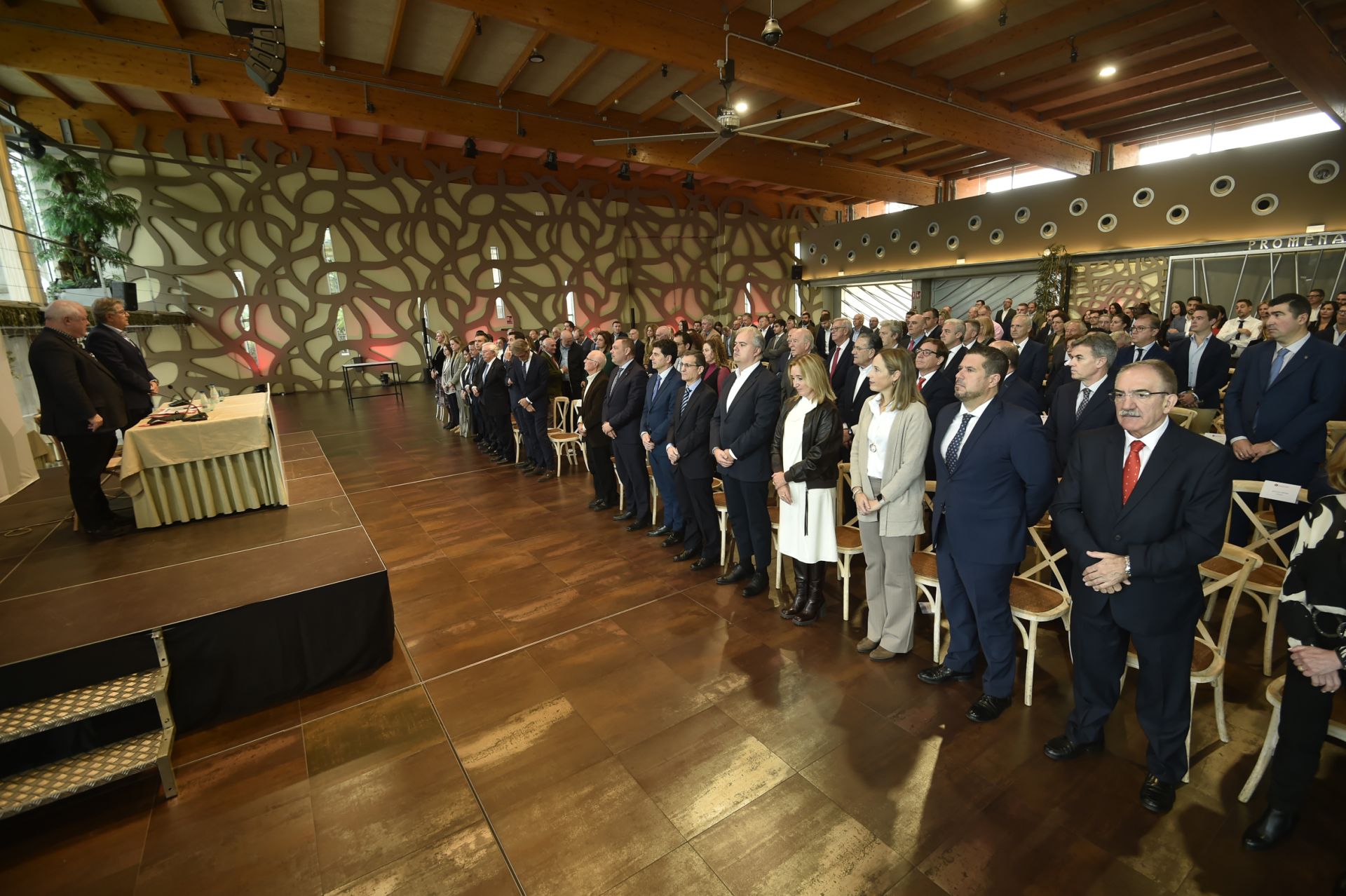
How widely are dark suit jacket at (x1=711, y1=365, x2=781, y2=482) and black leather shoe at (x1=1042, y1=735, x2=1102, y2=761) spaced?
180 centimetres

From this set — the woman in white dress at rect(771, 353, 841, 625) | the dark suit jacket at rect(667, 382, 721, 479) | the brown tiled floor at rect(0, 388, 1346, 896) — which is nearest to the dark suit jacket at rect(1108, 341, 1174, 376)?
the brown tiled floor at rect(0, 388, 1346, 896)

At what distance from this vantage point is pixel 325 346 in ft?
45.9

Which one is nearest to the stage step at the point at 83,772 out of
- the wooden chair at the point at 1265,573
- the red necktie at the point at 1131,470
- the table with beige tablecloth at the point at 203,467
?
the table with beige tablecloth at the point at 203,467

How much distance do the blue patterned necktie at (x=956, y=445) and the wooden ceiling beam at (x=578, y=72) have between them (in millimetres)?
8065

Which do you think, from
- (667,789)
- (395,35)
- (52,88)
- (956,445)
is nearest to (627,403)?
(956,445)

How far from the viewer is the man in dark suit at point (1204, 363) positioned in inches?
182

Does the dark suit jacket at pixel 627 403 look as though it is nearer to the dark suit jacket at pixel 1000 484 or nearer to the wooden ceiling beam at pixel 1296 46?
the dark suit jacket at pixel 1000 484

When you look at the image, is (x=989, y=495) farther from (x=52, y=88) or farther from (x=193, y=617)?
(x=52, y=88)

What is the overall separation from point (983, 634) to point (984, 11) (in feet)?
27.0

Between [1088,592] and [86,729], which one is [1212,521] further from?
[86,729]

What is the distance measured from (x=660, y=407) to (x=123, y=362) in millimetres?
3728

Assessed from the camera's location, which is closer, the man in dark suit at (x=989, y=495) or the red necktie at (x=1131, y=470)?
the red necktie at (x=1131, y=470)

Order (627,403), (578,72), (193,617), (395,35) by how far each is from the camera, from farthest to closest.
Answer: (578,72) < (395,35) < (627,403) < (193,617)

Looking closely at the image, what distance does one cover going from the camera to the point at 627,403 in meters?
4.67
